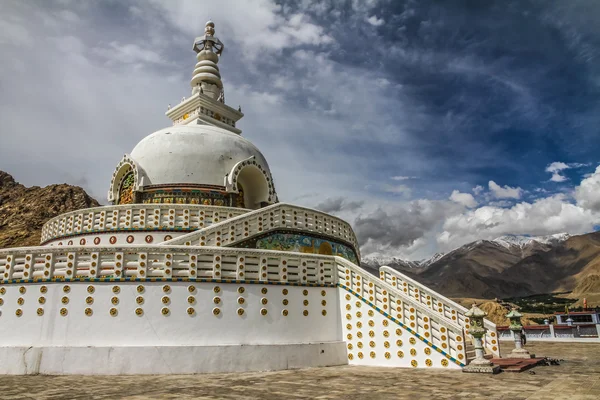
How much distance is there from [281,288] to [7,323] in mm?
6039

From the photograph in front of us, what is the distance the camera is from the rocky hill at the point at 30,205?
33934 millimetres

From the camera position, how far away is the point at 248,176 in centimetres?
2034

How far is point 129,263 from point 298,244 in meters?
5.93

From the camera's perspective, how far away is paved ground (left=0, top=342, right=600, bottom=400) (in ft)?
21.1

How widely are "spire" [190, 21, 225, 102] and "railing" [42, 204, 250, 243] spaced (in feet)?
34.8

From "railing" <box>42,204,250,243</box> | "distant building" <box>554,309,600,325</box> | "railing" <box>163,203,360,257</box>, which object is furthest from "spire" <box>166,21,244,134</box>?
"distant building" <box>554,309,600,325</box>

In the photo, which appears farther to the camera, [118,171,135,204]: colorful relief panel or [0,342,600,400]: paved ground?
[118,171,135,204]: colorful relief panel

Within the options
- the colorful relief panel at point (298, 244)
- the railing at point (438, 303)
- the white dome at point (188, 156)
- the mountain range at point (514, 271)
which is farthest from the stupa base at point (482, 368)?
the mountain range at point (514, 271)

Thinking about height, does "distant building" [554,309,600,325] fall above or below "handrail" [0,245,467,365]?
below

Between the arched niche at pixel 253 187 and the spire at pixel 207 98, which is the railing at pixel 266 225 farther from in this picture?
the spire at pixel 207 98

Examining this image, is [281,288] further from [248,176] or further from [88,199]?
[88,199]

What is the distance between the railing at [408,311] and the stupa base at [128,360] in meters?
3.17

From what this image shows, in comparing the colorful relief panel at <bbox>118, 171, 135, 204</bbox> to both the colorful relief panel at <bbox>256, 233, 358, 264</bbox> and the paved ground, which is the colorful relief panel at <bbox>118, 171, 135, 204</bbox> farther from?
the paved ground

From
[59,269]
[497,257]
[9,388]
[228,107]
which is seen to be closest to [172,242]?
[59,269]
